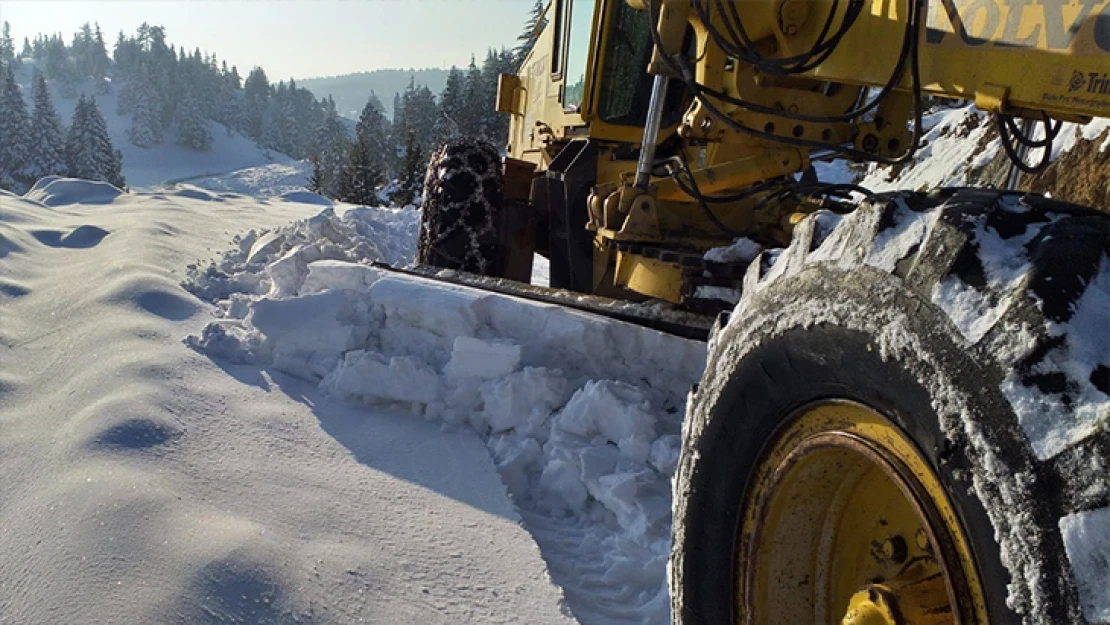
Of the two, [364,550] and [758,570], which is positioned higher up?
[758,570]

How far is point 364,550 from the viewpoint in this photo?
281 centimetres

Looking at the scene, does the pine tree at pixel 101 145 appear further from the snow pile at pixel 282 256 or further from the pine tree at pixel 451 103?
the snow pile at pixel 282 256

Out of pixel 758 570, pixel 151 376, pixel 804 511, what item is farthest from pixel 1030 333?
pixel 151 376

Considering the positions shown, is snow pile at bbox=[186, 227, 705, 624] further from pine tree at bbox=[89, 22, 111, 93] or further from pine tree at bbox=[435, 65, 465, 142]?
pine tree at bbox=[89, 22, 111, 93]

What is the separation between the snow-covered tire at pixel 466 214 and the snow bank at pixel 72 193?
7.81 metres

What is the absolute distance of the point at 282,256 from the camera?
6695 millimetres

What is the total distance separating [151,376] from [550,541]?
2.09m

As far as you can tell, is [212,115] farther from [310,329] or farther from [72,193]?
[310,329]

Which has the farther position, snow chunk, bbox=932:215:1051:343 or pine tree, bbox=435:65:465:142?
pine tree, bbox=435:65:465:142

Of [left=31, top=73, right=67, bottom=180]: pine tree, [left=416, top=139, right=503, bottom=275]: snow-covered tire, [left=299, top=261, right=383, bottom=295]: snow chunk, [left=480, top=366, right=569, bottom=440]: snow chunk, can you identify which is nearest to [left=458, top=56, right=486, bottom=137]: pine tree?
[left=31, top=73, right=67, bottom=180]: pine tree

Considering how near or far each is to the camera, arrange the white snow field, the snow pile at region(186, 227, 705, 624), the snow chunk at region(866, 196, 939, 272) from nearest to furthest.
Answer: the snow chunk at region(866, 196, 939, 272)
the white snow field
the snow pile at region(186, 227, 705, 624)

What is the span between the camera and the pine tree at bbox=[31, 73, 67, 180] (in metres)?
59.7

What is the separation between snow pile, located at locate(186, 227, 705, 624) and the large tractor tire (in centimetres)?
103

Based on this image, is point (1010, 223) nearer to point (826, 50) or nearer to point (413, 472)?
point (826, 50)
